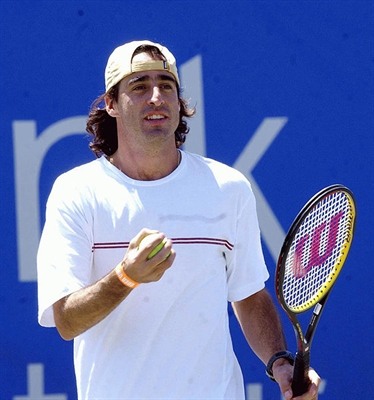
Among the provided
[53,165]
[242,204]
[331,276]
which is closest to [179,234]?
[242,204]

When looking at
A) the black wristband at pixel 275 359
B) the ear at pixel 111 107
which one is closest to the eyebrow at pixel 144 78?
the ear at pixel 111 107

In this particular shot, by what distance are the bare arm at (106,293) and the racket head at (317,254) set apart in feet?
1.44

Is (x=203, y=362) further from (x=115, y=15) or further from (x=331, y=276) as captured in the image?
(x=115, y=15)

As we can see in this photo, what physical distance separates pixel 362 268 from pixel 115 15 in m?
1.35

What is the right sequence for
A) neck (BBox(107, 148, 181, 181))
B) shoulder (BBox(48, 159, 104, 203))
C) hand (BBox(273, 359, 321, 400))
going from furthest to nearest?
neck (BBox(107, 148, 181, 181)) < shoulder (BBox(48, 159, 104, 203)) < hand (BBox(273, 359, 321, 400))

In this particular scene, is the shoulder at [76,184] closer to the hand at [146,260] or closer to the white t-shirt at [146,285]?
the white t-shirt at [146,285]

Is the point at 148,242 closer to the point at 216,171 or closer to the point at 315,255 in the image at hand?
the point at 216,171

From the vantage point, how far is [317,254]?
9.07 feet

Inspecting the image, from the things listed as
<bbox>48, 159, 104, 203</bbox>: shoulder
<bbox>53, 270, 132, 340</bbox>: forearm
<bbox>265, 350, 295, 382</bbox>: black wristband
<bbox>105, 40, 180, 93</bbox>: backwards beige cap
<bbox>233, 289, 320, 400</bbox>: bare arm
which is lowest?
<bbox>265, 350, 295, 382</bbox>: black wristband

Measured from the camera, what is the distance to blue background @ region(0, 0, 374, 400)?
12.4ft

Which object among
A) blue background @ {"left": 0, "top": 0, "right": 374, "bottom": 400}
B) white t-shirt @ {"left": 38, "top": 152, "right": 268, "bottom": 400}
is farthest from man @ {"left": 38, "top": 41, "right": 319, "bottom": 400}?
blue background @ {"left": 0, "top": 0, "right": 374, "bottom": 400}

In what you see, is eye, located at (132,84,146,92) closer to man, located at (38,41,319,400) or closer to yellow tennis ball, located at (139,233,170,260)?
man, located at (38,41,319,400)

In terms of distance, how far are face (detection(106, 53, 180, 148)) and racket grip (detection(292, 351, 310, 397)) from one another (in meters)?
0.67

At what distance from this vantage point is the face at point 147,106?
2.66 meters
